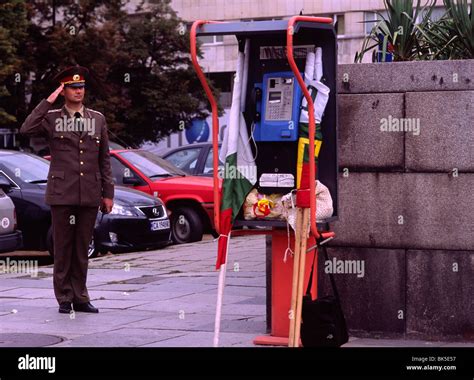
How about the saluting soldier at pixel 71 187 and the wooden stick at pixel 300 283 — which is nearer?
the wooden stick at pixel 300 283

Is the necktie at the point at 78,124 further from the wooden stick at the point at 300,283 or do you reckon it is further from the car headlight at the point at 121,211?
the car headlight at the point at 121,211

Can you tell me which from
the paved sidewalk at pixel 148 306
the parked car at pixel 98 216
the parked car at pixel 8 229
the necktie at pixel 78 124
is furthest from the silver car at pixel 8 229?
the necktie at pixel 78 124

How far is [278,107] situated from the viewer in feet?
24.9

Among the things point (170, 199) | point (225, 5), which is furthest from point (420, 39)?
point (225, 5)

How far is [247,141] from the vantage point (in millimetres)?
7781

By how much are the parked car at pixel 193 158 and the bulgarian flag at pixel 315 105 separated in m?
13.0

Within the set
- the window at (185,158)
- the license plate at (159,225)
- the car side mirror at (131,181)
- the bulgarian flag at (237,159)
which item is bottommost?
the license plate at (159,225)

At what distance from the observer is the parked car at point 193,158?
21.0 m

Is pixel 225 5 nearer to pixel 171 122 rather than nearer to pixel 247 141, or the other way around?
pixel 171 122

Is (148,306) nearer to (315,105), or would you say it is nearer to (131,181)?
(315,105)

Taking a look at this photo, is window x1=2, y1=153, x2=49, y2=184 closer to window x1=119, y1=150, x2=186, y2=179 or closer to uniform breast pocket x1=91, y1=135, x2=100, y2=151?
window x1=119, y1=150, x2=186, y2=179

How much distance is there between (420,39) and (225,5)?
154 feet

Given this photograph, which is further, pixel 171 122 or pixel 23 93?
pixel 171 122

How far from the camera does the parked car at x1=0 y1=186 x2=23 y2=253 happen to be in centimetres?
1322
